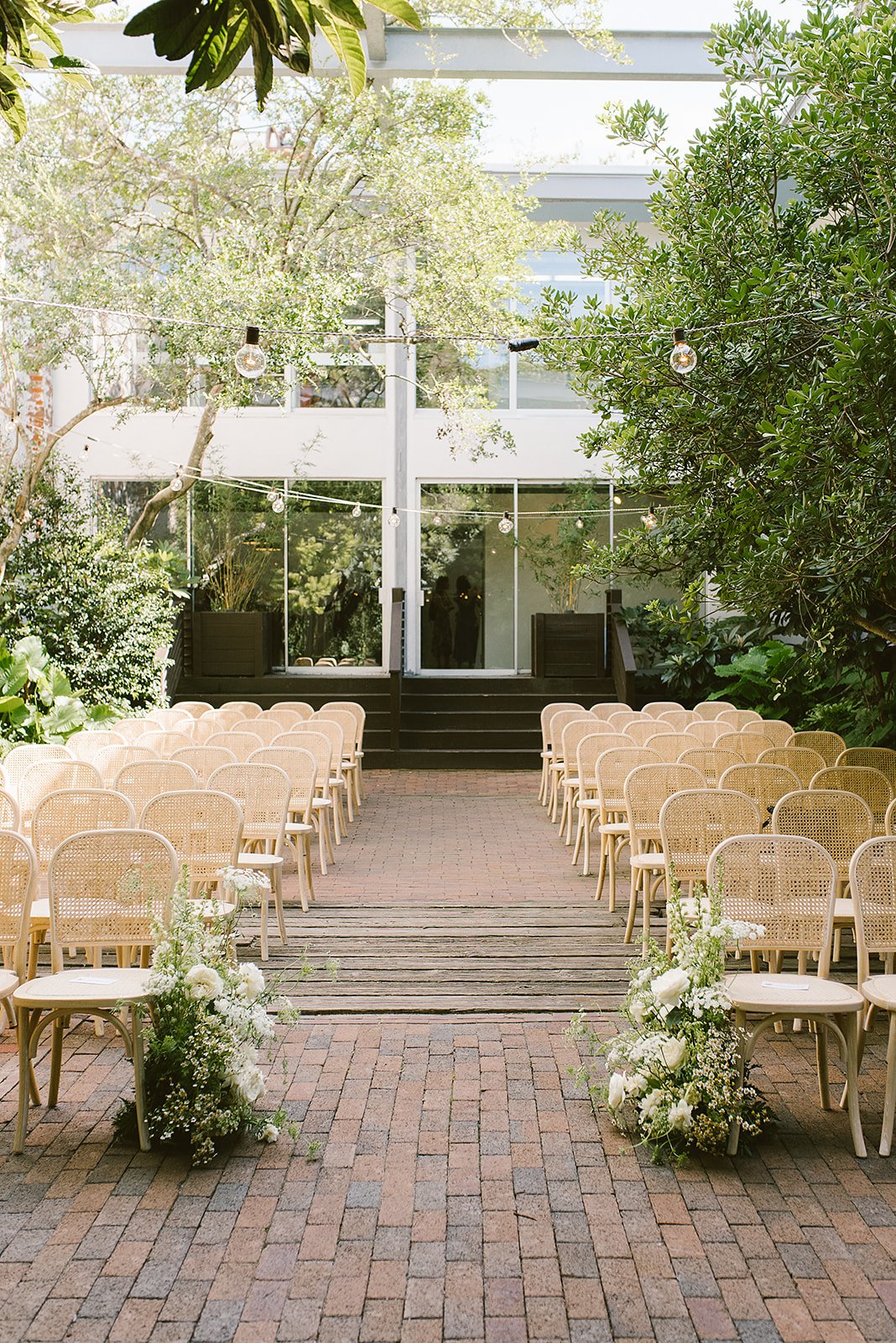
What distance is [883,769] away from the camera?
25.1ft

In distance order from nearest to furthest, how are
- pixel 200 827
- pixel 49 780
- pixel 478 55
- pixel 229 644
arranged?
pixel 200 827 → pixel 49 780 → pixel 478 55 → pixel 229 644

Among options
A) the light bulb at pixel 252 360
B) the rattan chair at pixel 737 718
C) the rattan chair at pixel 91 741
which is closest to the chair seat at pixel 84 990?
the rattan chair at pixel 91 741

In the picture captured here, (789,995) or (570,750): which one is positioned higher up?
(570,750)

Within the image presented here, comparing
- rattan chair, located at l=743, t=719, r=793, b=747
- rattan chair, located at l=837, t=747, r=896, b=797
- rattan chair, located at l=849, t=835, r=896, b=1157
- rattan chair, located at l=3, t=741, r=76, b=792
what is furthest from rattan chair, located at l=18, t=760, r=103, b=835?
rattan chair, located at l=743, t=719, r=793, b=747

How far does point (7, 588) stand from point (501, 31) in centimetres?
783

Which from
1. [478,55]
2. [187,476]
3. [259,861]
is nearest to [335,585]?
[187,476]

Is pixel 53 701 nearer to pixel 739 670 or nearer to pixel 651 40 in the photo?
pixel 739 670

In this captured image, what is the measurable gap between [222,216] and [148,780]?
8812 millimetres

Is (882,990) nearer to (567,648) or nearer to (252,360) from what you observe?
(252,360)

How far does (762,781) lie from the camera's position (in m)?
7.28

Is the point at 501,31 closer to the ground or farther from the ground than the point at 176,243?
farther from the ground

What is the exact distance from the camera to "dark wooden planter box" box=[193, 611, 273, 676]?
17.7 meters

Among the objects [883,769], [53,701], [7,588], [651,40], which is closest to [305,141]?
[651,40]

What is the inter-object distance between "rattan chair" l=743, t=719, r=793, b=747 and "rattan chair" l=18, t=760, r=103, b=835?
4883 mm
